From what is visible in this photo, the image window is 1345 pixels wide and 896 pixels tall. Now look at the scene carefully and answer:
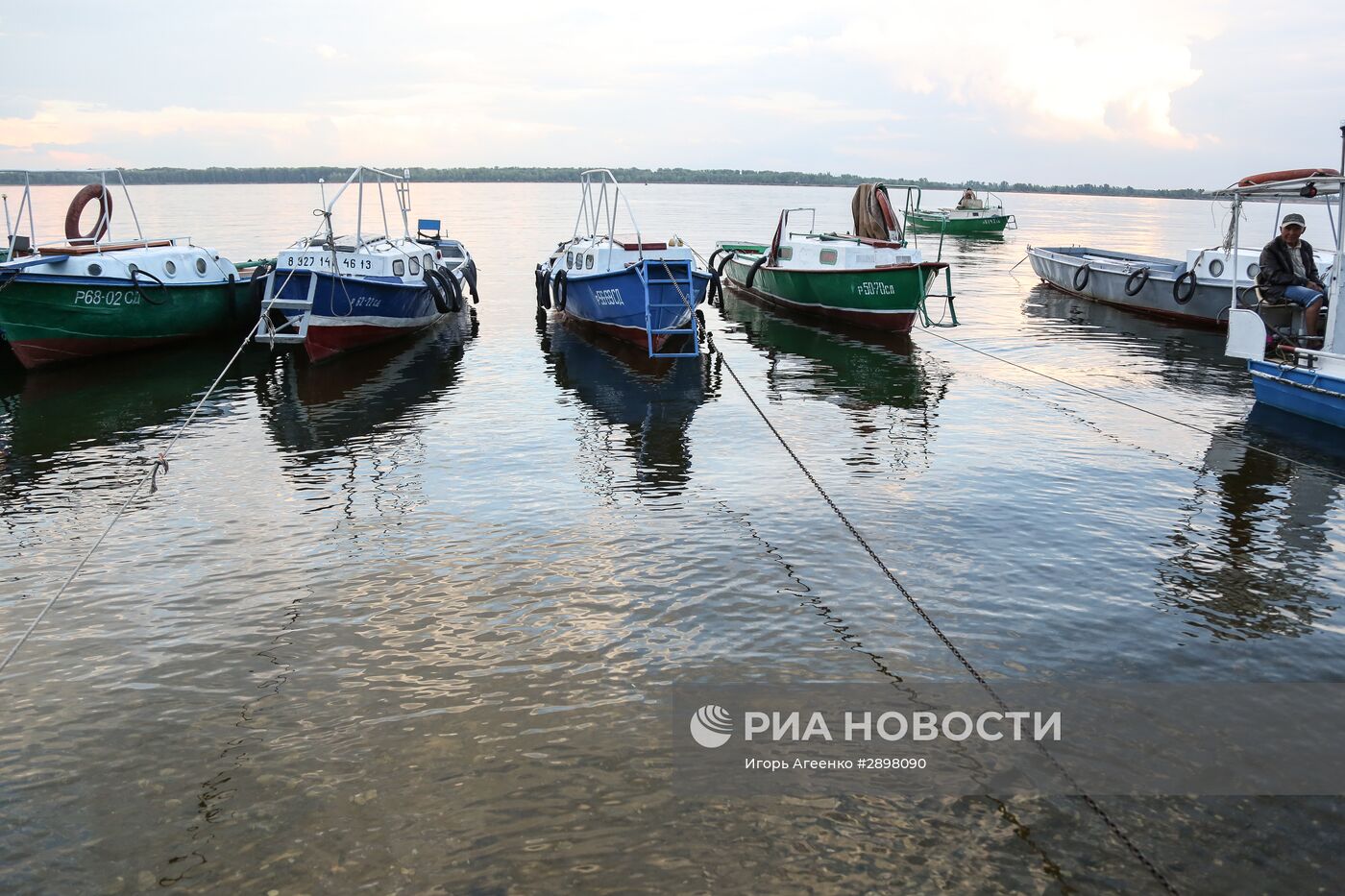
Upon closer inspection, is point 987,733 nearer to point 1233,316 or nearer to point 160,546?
point 160,546

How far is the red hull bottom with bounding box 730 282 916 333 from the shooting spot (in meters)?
24.9

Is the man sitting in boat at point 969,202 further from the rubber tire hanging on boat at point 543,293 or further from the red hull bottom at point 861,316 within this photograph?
the rubber tire hanging on boat at point 543,293

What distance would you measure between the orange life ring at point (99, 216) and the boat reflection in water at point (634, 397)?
11.7m

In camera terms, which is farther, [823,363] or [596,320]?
[596,320]

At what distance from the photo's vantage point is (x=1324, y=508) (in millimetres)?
11461

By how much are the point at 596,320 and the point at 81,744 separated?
62.4 ft

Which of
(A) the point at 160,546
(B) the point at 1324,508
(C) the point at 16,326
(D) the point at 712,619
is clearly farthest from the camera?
(C) the point at 16,326

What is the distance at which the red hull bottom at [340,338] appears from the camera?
2125 centimetres

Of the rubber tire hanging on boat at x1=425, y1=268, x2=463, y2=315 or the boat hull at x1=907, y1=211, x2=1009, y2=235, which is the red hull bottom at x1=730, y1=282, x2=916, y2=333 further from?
the boat hull at x1=907, y1=211, x2=1009, y2=235

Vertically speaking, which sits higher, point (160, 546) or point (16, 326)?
point (16, 326)

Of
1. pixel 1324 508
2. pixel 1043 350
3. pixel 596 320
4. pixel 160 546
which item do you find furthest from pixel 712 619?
pixel 1043 350

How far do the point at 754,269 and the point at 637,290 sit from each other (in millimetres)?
10482
